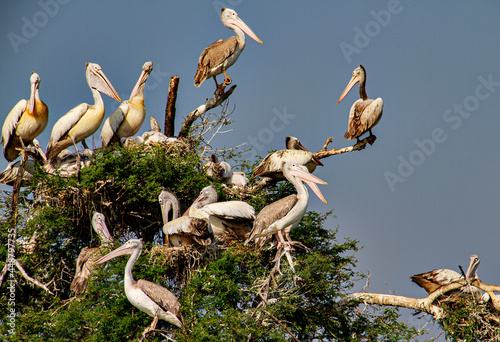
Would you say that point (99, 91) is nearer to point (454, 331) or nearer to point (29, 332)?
point (29, 332)

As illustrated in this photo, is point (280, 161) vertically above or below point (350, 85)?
below

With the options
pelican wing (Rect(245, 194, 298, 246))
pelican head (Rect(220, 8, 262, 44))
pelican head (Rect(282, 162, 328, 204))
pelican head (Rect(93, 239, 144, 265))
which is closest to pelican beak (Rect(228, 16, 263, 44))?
pelican head (Rect(220, 8, 262, 44))

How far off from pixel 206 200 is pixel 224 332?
297 cm

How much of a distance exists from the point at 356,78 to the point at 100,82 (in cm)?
455

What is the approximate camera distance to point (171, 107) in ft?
38.3

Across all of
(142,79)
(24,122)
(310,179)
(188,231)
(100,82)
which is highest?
(142,79)

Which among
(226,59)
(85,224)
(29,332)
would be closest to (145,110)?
(226,59)

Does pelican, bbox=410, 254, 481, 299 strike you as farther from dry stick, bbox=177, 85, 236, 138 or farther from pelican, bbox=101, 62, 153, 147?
pelican, bbox=101, 62, 153, 147

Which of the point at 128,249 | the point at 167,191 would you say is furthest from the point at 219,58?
the point at 128,249

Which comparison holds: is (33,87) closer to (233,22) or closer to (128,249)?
(233,22)

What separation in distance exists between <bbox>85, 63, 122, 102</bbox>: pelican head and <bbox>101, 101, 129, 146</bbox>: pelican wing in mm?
336

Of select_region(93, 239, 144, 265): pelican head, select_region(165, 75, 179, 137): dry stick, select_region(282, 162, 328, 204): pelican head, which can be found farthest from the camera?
select_region(165, 75, 179, 137): dry stick

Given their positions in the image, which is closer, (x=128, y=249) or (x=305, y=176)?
(x=128, y=249)

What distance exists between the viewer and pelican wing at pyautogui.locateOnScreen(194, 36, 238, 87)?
1143 centimetres
